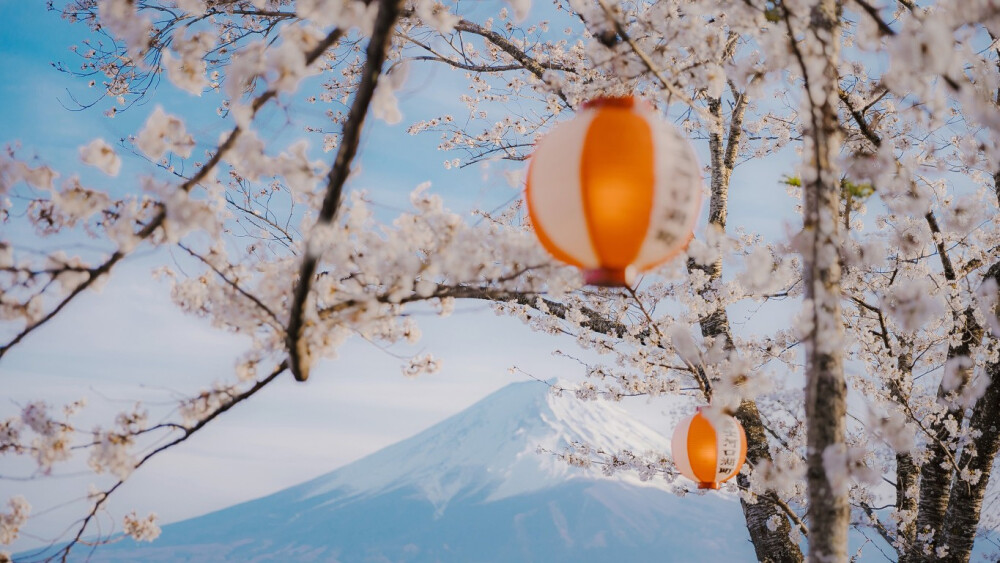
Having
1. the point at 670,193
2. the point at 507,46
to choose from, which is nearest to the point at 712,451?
the point at 670,193

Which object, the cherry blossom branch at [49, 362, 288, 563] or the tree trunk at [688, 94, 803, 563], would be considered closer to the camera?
the cherry blossom branch at [49, 362, 288, 563]

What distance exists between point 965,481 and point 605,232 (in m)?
4.11

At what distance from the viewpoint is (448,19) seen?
251 cm

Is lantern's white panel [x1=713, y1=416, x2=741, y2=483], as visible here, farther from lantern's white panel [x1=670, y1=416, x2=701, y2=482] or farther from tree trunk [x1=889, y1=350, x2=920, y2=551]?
tree trunk [x1=889, y1=350, x2=920, y2=551]

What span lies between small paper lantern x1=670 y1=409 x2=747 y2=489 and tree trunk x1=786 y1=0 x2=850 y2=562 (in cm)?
188

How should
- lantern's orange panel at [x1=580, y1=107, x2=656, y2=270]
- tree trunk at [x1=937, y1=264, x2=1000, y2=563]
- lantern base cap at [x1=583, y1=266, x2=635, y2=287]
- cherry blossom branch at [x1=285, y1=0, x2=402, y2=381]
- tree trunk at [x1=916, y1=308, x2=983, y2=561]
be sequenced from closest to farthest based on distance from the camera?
cherry blossom branch at [x1=285, y1=0, x2=402, y2=381] < lantern's orange panel at [x1=580, y1=107, x2=656, y2=270] < lantern base cap at [x1=583, y1=266, x2=635, y2=287] < tree trunk at [x1=937, y1=264, x2=1000, y2=563] < tree trunk at [x1=916, y1=308, x2=983, y2=561]

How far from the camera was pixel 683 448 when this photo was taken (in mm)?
3869

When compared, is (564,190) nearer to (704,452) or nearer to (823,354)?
(823,354)

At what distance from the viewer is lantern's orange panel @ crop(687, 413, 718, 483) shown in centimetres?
372

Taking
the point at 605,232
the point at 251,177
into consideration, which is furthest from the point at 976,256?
the point at 251,177

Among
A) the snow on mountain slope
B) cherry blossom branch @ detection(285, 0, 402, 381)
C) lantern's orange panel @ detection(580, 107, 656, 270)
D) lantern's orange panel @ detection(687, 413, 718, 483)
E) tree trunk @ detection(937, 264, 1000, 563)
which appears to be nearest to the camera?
cherry blossom branch @ detection(285, 0, 402, 381)

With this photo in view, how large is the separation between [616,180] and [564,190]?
16 cm

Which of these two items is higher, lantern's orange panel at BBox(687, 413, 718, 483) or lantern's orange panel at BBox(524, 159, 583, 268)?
lantern's orange panel at BBox(524, 159, 583, 268)

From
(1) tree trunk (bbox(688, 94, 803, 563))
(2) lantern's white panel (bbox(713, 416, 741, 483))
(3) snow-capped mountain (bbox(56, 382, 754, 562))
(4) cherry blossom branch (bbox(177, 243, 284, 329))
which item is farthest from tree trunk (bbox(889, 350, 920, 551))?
(3) snow-capped mountain (bbox(56, 382, 754, 562))
